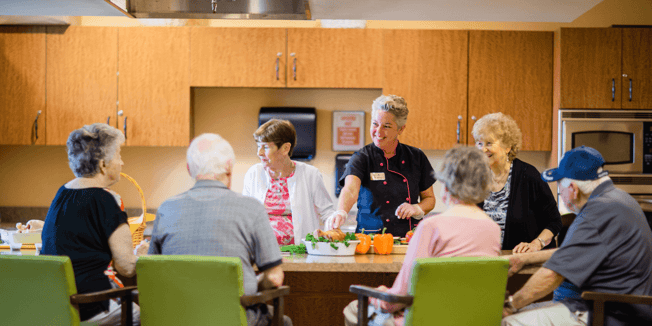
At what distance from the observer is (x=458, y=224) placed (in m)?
1.65

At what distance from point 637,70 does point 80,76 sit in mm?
4243

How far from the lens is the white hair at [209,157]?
1.70 meters

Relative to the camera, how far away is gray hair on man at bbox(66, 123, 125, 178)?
6.08ft

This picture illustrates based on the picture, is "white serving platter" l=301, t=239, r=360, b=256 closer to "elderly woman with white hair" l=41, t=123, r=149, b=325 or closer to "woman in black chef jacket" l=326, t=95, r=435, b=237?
"woman in black chef jacket" l=326, t=95, r=435, b=237

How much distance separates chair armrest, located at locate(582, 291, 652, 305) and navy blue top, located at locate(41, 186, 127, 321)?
1600 millimetres

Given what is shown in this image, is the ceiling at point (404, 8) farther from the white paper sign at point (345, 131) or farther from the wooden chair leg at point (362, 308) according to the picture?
the wooden chair leg at point (362, 308)

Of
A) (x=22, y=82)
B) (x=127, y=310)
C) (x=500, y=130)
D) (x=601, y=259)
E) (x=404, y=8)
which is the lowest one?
(x=127, y=310)

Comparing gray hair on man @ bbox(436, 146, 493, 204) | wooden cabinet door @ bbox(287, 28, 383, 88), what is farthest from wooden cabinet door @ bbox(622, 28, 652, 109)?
gray hair on man @ bbox(436, 146, 493, 204)

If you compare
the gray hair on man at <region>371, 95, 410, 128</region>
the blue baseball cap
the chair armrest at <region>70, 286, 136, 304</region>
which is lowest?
the chair armrest at <region>70, 286, 136, 304</region>

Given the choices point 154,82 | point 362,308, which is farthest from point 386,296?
point 154,82

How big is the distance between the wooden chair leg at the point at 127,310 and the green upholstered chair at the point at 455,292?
862 millimetres

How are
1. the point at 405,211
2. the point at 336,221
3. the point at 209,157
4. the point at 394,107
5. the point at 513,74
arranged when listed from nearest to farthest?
the point at 209,157
the point at 336,221
the point at 405,211
the point at 394,107
the point at 513,74

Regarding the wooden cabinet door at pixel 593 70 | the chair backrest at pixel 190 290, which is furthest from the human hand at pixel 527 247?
the wooden cabinet door at pixel 593 70

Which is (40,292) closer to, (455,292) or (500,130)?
(455,292)
